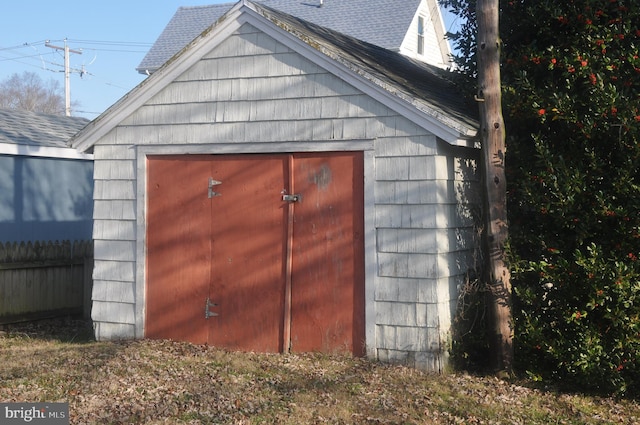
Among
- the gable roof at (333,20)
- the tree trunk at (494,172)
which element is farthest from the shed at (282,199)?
the gable roof at (333,20)

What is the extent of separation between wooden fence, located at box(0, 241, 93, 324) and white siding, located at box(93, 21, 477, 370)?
6.84ft

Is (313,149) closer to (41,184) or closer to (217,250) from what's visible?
(217,250)

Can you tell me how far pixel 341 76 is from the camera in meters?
8.97

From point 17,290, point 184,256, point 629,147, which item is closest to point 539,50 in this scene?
point 629,147

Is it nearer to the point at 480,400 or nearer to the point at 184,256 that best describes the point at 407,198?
the point at 480,400

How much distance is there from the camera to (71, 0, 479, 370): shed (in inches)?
341

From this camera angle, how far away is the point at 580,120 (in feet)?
27.0

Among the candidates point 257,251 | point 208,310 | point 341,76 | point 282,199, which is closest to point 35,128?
point 208,310

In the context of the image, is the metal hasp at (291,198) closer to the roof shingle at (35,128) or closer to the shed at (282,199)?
the shed at (282,199)

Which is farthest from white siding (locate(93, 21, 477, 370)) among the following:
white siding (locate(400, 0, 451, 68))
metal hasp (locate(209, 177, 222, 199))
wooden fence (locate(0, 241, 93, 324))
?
white siding (locate(400, 0, 451, 68))

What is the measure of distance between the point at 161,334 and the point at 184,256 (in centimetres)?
103

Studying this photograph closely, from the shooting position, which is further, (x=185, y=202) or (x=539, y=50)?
(x=185, y=202)

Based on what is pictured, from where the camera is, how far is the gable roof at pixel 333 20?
26.2m

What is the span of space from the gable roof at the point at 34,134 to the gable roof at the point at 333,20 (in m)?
8.68
